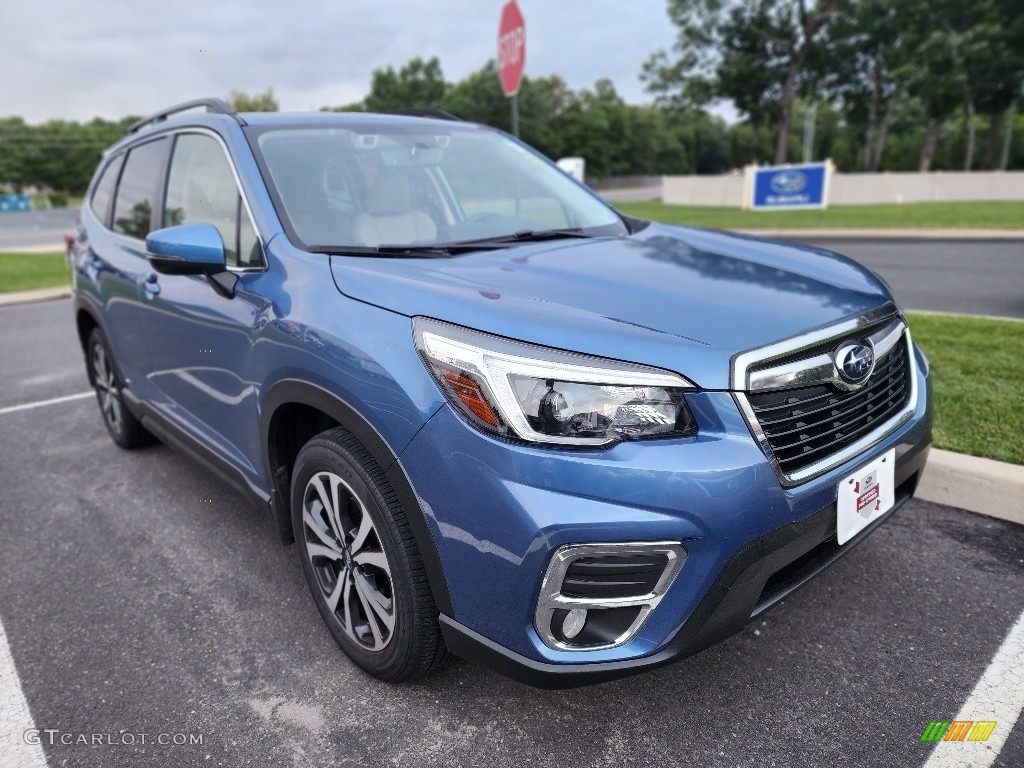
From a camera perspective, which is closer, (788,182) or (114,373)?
(114,373)

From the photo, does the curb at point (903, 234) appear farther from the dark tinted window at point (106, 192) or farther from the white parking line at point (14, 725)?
the white parking line at point (14, 725)

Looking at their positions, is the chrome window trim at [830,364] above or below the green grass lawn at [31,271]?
above

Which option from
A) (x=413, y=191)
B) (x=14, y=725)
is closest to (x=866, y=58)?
(x=413, y=191)

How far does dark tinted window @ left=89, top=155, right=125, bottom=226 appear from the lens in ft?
13.3

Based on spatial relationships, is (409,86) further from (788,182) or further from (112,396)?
(112,396)

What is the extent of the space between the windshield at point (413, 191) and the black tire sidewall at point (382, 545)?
0.71 meters

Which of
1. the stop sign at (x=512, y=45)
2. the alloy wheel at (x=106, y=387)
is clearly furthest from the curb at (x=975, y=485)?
the stop sign at (x=512, y=45)

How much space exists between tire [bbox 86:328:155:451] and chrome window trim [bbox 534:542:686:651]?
315 cm

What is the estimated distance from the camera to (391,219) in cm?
277

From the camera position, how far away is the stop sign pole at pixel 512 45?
9805 millimetres

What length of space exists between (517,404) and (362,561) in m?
0.80

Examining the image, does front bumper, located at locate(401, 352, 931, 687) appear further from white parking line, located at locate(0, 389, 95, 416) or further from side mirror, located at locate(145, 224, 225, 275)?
white parking line, located at locate(0, 389, 95, 416)

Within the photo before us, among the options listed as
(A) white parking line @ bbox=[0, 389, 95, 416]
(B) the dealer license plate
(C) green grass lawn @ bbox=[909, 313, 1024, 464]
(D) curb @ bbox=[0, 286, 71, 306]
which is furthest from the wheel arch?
(D) curb @ bbox=[0, 286, 71, 306]

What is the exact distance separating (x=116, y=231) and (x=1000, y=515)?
14.5 feet
